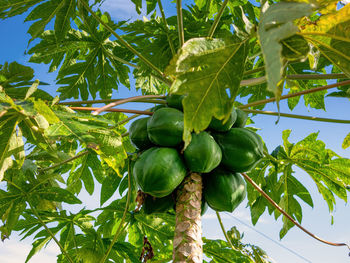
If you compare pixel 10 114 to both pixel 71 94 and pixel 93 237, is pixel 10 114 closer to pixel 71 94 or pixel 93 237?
pixel 93 237

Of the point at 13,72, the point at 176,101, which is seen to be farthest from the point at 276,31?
the point at 13,72

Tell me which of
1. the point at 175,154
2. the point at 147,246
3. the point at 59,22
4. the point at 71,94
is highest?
the point at 59,22

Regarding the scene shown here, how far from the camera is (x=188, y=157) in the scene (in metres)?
1.61

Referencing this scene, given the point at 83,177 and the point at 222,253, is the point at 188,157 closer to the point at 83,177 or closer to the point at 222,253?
the point at 222,253

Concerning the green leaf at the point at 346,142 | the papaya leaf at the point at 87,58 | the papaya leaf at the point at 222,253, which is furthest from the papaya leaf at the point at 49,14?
the green leaf at the point at 346,142

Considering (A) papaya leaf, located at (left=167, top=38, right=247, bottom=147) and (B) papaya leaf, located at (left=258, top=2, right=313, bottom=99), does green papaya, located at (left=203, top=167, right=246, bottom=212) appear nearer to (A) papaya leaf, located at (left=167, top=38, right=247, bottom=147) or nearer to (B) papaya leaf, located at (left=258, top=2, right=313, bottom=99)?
(A) papaya leaf, located at (left=167, top=38, right=247, bottom=147)

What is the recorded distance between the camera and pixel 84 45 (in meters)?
3.02

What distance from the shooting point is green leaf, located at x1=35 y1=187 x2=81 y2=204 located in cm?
231

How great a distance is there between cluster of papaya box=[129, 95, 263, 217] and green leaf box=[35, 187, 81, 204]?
0.71 metres

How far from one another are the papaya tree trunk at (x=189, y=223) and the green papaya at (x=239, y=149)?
0.19 metres

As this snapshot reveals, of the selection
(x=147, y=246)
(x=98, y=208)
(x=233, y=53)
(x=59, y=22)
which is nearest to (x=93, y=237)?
(x=98, y=208)

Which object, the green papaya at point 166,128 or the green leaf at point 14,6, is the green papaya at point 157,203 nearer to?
the green papaya at point 166,128

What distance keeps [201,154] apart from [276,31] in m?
0.76

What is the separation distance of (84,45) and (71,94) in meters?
0.46
